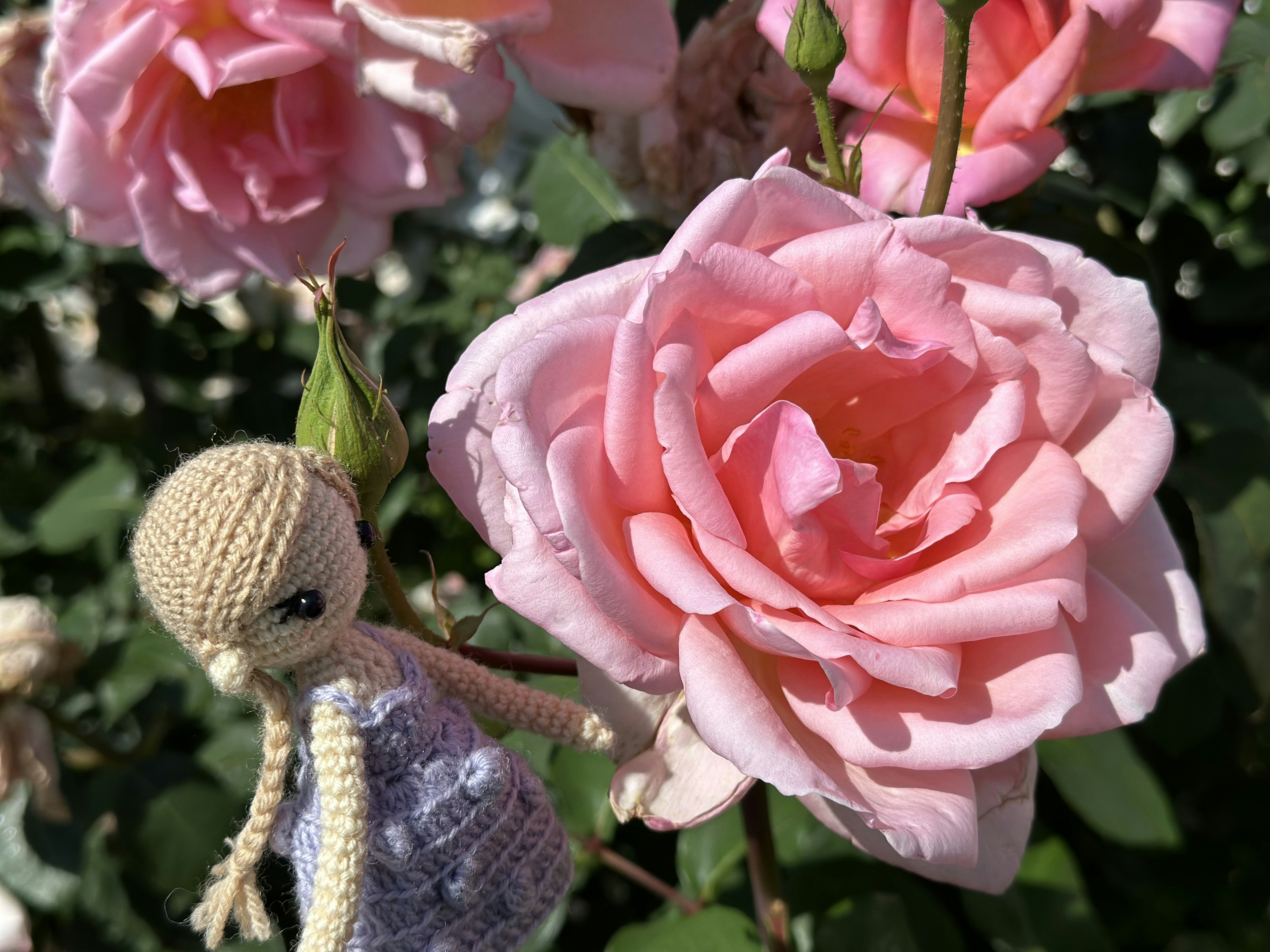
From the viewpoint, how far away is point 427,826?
26.1 inches

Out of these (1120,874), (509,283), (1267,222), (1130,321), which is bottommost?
(1120,874)

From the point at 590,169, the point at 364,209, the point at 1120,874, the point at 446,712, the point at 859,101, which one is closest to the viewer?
the point at 446,712

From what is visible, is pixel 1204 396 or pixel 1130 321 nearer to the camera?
pixel 1130 321

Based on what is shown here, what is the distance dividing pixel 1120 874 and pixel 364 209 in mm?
1483

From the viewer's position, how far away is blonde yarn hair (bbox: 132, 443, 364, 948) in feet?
1.95

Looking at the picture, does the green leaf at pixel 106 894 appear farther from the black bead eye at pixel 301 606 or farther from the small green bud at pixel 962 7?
the small green bud at pixel 962 7

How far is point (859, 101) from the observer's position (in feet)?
2.84

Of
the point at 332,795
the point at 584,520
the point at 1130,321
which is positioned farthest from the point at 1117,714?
the point at 332,795

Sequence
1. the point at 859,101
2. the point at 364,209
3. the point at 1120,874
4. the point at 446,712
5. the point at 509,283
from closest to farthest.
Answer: the point at 446,712 → the point at 859,101 → the point at 364,209 → the point at 1120,874 → the point at 509,283

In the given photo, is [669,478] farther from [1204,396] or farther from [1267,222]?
[1267,222]

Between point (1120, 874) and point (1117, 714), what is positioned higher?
point (1117, 714)

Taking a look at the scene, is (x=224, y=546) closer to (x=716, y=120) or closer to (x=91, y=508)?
(x=716, y=120)

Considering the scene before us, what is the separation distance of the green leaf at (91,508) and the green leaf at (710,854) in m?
0.92

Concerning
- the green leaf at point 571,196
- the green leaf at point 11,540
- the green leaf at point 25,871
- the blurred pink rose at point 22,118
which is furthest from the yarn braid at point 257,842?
the green leaf at point 11,540
